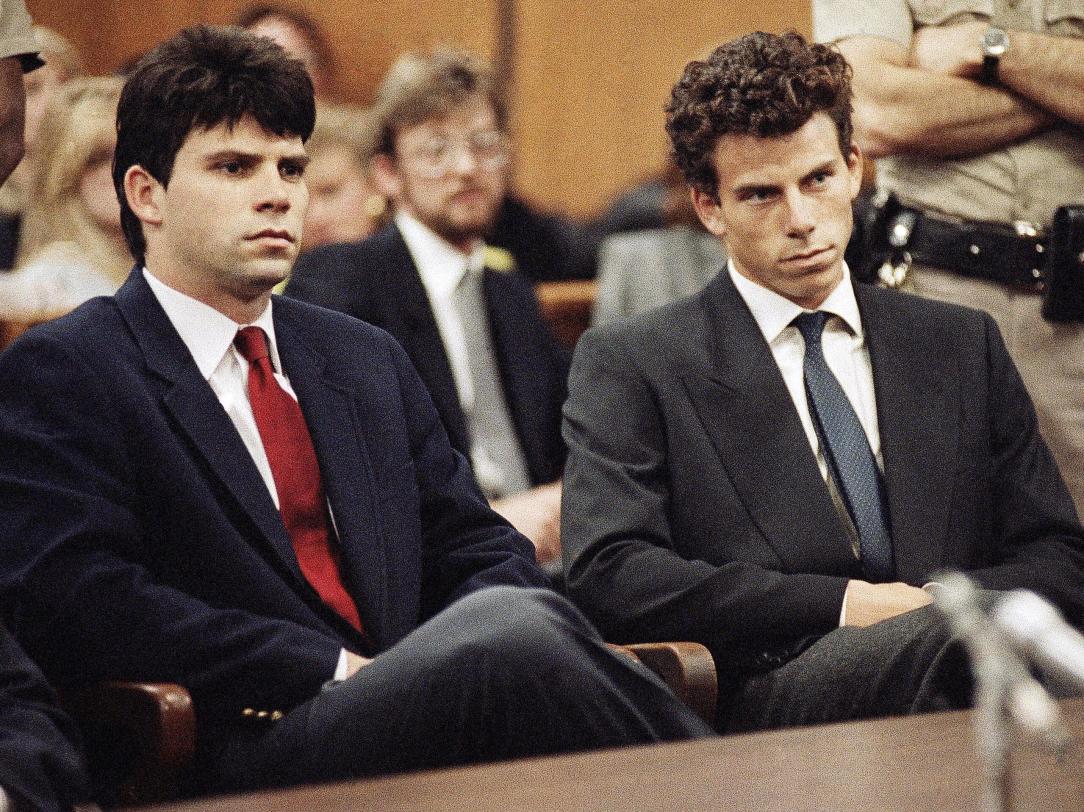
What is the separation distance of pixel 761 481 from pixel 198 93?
2.96 ft

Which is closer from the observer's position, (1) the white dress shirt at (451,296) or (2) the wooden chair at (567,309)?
(1) the white dress shirt at (451,296)

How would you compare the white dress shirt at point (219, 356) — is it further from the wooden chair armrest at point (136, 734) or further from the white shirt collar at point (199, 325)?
the wooden chair armrest at point (136, 734)

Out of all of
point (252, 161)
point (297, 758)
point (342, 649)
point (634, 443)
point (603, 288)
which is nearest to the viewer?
point (297, 758)

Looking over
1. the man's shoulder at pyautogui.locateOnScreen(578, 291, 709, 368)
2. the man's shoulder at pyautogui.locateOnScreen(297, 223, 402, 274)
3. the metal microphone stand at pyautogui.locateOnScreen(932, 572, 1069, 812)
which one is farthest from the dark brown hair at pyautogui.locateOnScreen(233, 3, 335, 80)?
the metal microphone stand at pyautogui.locateOnScreen(932, 572, 1069, 812)

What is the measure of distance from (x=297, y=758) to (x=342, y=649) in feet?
0.55

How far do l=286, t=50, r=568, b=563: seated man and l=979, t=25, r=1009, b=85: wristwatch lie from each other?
1.04 m

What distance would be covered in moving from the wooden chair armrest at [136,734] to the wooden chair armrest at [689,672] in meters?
0.52

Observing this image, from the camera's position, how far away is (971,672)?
1.94 metres

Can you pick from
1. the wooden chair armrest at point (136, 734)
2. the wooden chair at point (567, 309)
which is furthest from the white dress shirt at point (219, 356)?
the wooden chair at point (567, 309)

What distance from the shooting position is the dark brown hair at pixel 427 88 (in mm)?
3605

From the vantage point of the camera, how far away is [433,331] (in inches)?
131

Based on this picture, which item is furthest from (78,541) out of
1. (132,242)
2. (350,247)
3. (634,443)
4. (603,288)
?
(603,288)

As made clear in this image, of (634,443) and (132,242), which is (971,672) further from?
(132,242)

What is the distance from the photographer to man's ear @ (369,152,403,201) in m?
3.65
